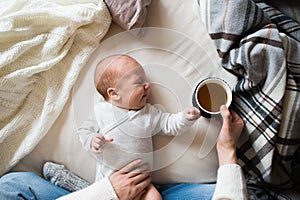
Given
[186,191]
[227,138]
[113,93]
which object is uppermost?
[113,93]

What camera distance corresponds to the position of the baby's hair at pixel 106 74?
956 millimetres

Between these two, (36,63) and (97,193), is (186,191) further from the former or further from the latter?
(36,63)

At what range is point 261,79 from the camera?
945 millimetres

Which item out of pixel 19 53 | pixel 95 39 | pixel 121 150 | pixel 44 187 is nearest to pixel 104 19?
pixel 95 39

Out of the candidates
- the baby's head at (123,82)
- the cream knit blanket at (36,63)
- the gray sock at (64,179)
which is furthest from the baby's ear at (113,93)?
the gray sock at (64,179)

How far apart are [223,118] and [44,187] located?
45 centimetres

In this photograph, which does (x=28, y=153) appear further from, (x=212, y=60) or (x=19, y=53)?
(x=212, y=60)

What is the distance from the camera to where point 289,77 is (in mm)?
927

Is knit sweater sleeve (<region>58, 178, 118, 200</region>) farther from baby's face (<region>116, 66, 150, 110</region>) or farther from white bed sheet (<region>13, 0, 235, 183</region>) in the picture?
baby's face (<region>116, 66, 150, 110</region>)

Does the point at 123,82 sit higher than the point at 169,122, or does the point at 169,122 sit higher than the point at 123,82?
the point at 123,82

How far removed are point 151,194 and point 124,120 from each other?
18 centimetres

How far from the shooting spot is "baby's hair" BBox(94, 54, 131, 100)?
96 cm

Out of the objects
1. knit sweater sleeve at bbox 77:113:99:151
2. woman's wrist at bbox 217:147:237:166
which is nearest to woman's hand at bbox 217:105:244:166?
woman's wrist at bbox 217:147:237:166

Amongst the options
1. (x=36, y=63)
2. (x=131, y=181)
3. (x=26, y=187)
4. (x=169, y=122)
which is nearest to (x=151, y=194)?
(x=131, y=181)
